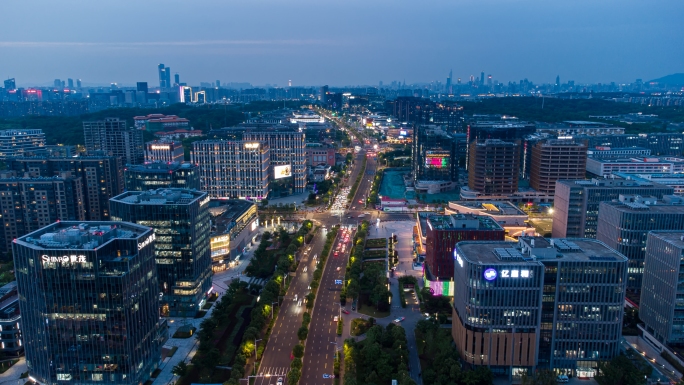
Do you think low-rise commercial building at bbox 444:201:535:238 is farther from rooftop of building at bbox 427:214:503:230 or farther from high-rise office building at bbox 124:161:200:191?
high-rise office building at bbox 124:161:200:191

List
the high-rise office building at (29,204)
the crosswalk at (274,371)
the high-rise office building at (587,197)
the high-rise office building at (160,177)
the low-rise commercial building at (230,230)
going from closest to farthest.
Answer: the crosswalk at (274,371), the low-rise commercial building at (230,230), the high-rise office building at (587,197), the high-rise office building at (29,204), the high-rise office building at (160,177)

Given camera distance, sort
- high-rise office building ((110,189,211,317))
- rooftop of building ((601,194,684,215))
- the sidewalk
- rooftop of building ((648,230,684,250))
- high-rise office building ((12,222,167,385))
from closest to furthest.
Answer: high-rise office building ((12,222,167,385)), the sidewalk, rooftop of building ((648,230,684,250)), high-rise office building ((110,189,211,317)), rooftop of building ((601,194,684,215))

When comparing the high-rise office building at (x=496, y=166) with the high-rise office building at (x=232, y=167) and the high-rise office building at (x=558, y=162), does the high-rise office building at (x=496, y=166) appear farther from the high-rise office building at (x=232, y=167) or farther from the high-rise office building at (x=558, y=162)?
the high-rise office building at (x=232, y=167)

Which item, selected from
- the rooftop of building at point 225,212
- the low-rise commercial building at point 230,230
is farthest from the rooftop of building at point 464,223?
the rooftop of building at point 225,212

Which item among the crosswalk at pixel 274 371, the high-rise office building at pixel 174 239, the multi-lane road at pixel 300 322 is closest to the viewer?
the crosswalk at pixel 274 371

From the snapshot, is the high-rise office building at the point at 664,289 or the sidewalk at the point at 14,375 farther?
the high-rise office building at the point at 664,289

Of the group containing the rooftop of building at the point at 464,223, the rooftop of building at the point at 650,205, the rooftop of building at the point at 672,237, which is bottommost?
the rooftop of building at the point at 464,223

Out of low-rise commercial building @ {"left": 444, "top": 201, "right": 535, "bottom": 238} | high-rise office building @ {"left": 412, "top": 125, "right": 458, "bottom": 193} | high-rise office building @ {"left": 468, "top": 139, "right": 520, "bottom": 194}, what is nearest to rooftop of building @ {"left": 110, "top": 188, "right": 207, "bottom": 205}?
low-rise commercial building @ {"left": 444, "top": 201, "right": 535, "bottom": 238}
